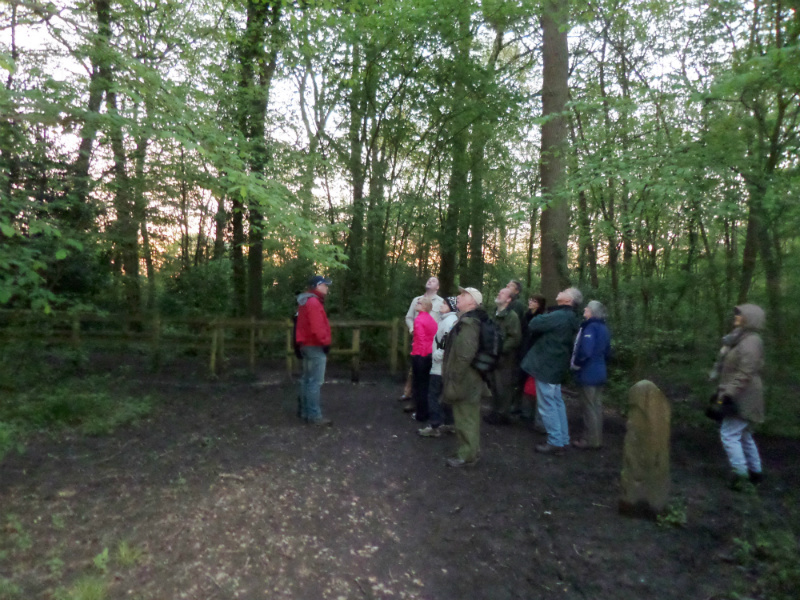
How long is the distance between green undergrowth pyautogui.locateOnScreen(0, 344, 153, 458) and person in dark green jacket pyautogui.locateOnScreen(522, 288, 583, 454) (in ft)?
16.3

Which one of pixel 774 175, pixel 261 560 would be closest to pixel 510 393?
pixel 774 175

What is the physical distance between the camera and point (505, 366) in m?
7.70

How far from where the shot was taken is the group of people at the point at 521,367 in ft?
17.7

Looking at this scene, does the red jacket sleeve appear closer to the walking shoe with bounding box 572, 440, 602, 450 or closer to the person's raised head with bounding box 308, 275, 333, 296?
the person's raised head with bounding box 308, 275, 333, 296

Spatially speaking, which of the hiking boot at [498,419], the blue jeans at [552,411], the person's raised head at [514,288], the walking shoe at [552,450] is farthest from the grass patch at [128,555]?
the person's raised head at [514,288]

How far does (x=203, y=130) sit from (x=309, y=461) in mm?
3676

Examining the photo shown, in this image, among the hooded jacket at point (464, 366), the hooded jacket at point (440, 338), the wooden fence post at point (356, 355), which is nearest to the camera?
the hooded jacket at point (464, 366)

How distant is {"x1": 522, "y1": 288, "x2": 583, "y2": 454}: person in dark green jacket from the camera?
21.6 feet

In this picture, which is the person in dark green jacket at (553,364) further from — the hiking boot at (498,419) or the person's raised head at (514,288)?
the hiking boot at (498,419)

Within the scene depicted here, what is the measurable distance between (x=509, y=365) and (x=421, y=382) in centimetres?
123

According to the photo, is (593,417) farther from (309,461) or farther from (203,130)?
Answer: (203,130)

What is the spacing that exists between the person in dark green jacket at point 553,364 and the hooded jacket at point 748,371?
1700 millimetres

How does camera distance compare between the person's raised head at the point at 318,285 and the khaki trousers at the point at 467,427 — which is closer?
the khaki trousers at the point at 467,427

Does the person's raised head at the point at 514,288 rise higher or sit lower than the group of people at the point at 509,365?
higher
